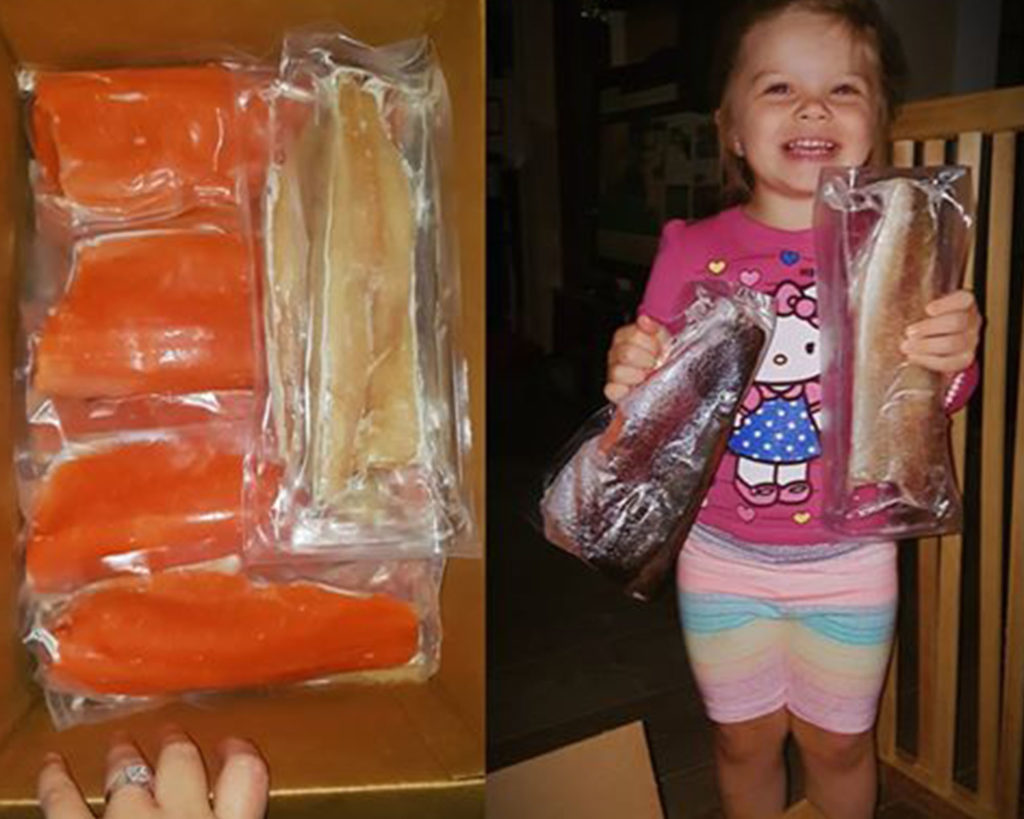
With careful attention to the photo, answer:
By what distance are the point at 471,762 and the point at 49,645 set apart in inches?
11.0

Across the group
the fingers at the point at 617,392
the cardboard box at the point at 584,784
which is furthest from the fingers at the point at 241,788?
the fingers at the point at 617,392

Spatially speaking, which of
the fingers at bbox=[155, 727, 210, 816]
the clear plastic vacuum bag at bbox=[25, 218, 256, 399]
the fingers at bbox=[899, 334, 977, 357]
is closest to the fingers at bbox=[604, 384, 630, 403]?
the fingers at bbox=[899, 334, 977, 357]

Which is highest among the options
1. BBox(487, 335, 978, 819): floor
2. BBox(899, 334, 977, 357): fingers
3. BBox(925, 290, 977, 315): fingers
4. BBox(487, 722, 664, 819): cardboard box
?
BBox(925, 290, 977, 315): fingers

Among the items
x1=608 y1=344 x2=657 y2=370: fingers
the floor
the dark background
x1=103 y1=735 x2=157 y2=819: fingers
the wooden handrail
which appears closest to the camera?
x1=103 y1=735 x2=157 y2=819: fingers

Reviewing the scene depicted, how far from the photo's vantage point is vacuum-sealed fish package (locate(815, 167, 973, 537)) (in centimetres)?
81

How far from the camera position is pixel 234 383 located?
2.22 feet

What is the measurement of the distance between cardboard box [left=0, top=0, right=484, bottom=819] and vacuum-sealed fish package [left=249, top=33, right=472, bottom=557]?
2cm

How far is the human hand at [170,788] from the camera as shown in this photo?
55cm

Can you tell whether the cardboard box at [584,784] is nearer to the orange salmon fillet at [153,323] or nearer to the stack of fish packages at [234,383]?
the stack of fish packages at [234,383]

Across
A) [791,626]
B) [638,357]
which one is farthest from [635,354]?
[791,626]

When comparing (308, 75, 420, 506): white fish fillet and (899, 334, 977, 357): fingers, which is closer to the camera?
(308, 75, 420, 506): white fish fillet

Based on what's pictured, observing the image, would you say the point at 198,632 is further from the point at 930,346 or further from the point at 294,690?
the point at 930,346

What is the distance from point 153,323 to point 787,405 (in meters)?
0.56

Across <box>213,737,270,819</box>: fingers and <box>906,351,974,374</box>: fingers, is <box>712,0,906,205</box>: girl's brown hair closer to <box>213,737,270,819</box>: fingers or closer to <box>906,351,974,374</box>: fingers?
<box>906,351,974,374</box>: fingers
